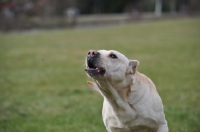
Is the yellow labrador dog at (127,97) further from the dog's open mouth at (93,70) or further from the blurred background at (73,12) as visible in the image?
the blurred background at (73,12)

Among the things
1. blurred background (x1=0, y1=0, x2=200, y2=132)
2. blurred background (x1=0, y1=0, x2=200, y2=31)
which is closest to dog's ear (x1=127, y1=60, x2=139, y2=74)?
blurred background (x1=0, y1=0, x2=200, y2=132)

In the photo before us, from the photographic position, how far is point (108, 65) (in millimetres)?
4000

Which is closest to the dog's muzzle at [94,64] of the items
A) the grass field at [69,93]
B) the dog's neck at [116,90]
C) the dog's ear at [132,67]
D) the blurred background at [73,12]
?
the dog's neck at [116,90]

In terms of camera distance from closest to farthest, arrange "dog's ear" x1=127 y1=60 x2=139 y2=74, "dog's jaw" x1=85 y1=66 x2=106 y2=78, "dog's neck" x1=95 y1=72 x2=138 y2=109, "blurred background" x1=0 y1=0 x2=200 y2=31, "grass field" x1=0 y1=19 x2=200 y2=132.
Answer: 1. "dog's jaw" x1=85 y1=66 x2=106 y2=78
2. "dog's neck" x1=95 y1=72 x2=138 y2=109
3. "dog's ear" x1=127 y1=60 x2=139 y2=74
4. "grass field" x1=0 y1=19 x2=200 y2=132
5. "blurred background" x1=0 y1=0 x2=200 y2=31

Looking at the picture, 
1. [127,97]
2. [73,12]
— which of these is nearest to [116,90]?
[127,97]

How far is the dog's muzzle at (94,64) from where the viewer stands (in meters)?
3.84

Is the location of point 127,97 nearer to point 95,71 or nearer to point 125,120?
point 125,120

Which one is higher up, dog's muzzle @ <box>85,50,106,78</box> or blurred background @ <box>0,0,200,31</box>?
dog's muzzle @ <box>85,50,106,78</box>

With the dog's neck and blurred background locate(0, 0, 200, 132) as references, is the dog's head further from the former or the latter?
blurred background locate(0, 0, 200, 132)

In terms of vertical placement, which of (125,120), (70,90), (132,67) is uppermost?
(132,67)

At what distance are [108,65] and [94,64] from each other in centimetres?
19

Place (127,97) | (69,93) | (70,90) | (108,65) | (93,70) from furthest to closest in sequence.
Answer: (70,90) → (69,93) → (127,97) → (108,65) → (93,70)

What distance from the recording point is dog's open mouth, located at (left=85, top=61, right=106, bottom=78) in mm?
3819

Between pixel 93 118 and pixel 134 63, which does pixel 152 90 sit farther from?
pixel 93 118
